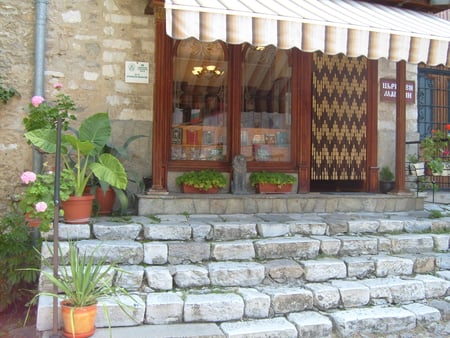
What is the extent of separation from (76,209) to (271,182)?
8.68ft

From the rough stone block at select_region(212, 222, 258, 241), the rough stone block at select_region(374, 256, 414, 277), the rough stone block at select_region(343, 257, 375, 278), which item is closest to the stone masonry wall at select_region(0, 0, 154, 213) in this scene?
the rough stone block at select_region(212, 222, 258, 241)

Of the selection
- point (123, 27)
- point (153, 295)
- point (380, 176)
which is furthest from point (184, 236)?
point (380, 176)

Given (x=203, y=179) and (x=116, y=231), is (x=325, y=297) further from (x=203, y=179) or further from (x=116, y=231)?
(x=203, y=179)

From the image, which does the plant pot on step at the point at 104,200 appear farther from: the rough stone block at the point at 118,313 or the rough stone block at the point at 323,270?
the rough stone block at the point at 323,270

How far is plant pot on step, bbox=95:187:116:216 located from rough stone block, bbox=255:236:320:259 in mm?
1833

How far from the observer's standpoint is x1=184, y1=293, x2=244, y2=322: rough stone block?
347 cm

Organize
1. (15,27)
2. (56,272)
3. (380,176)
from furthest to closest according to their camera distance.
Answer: (380,176), (15,27), (56,272)

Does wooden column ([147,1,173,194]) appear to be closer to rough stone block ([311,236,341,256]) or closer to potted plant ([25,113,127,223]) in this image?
potted plant ([25,113,127,223])

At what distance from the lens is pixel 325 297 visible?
387cm

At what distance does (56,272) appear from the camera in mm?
3219

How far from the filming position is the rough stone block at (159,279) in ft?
12.3

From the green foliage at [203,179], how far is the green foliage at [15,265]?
6.56ft

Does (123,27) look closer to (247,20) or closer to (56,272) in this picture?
(247,20)

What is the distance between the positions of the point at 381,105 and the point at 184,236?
172 inches
